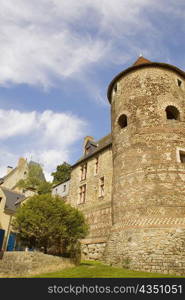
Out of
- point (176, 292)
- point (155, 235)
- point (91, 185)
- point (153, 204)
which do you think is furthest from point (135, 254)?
point (91, 185)

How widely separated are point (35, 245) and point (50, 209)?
2.30 metres

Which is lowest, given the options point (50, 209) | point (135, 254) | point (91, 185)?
point (135, 254)

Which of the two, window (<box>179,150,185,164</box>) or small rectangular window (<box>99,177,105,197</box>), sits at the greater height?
window (<box>179,150,185,164</box>)

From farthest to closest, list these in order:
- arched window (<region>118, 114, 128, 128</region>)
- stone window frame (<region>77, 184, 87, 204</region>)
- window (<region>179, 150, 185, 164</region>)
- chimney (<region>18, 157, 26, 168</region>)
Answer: chimney (<region>18, 157, 26, 168</region>)
stone window frame (<region>77, 184, 87, 204</region>)
arched window (<region>118, 114, 128, 128</region>)
window (<region>179, 150, 185, 164</region>)

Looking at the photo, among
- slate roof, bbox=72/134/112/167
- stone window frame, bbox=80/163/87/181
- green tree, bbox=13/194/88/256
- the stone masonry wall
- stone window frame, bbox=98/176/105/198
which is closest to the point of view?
green tree, bbox=13/194/88/256

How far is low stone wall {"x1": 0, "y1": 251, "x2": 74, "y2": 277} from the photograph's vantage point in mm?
10180

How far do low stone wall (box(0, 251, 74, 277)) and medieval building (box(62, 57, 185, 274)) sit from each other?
2994 millimetres

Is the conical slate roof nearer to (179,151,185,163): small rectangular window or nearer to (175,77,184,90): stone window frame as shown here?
(175,77,184,90): stone window frame

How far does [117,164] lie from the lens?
14.2 m

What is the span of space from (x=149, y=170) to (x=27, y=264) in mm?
7368

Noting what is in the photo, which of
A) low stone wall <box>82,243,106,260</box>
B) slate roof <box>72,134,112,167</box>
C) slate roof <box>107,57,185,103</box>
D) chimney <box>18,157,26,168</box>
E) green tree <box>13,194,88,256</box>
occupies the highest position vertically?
chimney <box>18,157,26,168</box>

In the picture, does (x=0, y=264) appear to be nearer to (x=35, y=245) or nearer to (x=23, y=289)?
(x=35, y=245)

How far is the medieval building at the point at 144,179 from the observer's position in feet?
35.2

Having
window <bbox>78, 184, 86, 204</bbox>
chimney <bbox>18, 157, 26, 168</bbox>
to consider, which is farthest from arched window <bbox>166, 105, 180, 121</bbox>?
chimney <bbox>18, 157, 26, 168</bbox>
